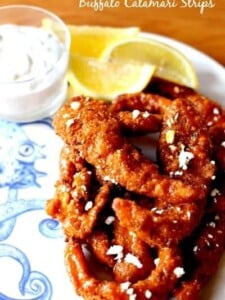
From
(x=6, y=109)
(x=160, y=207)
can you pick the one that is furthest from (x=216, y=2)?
(x=160, y=207)

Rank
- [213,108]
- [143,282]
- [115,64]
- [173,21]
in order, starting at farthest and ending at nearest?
1. [173,21]
2. [115,64]
3. [213,108]
4. [143,282]

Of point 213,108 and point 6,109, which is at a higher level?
point 213,108

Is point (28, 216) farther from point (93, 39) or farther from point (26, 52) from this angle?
point (93, 39)

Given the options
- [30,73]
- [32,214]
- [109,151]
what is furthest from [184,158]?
[30,73]

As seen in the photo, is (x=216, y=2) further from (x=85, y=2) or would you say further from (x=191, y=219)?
(x=191, y=219)

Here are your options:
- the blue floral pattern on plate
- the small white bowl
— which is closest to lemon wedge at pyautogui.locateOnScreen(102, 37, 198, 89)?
the small white bowl

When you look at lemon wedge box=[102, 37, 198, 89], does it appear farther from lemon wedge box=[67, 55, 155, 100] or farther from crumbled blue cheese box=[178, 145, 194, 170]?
crumbled blue cheese box=[178, 145, 194, 170]

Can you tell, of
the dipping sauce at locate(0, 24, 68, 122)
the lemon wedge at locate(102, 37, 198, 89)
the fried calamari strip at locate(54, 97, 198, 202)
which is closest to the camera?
the fried calamari strip at locate(54, 97, 198, 202)
